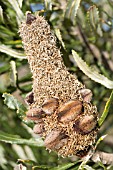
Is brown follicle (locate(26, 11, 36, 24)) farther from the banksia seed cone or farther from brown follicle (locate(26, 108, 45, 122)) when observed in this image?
brown follicle (locate(26, 108, 45, 122))

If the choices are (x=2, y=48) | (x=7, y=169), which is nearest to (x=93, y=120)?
(x=2, y=48)

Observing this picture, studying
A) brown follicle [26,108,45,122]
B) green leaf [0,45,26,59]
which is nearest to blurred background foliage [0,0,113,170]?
green leaf [0,45,26,59]

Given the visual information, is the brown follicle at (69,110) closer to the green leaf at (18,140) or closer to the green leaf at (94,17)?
the green leaf at (18,140)

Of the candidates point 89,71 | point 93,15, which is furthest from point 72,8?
point 89,71

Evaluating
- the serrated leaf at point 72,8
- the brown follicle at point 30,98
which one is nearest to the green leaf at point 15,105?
the brown follicle at point 30,98

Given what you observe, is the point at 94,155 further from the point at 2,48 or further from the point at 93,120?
the point at 2,48

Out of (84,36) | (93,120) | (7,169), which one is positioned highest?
(84,36)
